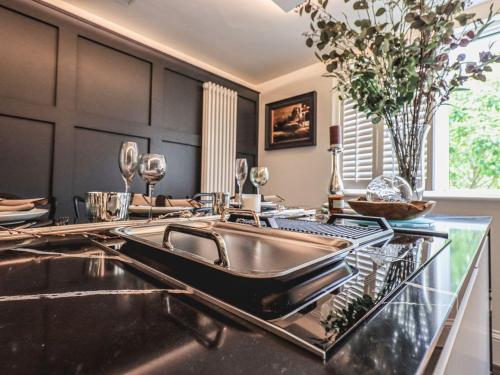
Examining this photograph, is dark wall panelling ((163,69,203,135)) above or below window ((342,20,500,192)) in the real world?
above

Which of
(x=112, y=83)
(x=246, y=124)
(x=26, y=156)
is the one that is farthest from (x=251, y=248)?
(x=246, y=124)

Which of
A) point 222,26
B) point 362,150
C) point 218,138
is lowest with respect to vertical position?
point 362,150

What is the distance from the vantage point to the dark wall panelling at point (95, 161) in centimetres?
200

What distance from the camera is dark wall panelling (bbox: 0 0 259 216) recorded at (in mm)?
1750

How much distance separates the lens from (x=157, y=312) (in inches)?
9.1

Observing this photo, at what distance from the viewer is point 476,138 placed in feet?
6.01

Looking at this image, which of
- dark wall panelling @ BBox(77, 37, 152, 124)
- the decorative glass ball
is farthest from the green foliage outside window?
dark wall panelling @ BBox(77, 37, 152, 124)

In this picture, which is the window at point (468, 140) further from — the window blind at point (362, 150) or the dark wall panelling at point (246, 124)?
the dark wall panelling at point (246, 124)

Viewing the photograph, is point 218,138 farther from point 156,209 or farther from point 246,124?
point 156,209

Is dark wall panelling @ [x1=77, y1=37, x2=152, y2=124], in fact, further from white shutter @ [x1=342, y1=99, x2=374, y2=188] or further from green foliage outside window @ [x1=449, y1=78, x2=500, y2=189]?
green foliage outside window @ [x1=449, y1=78, x2=500, y2=189]

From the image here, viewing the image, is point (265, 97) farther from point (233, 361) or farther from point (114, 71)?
point (233, 361)

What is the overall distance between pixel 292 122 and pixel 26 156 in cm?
237

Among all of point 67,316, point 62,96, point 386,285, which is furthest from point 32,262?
point 62,96

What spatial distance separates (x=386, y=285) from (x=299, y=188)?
2.60 metres
